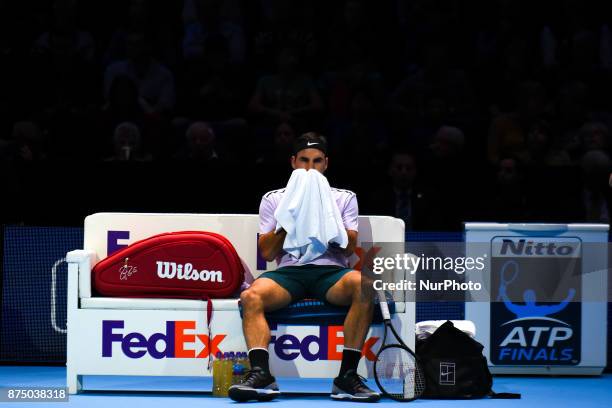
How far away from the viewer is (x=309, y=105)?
31.6ft

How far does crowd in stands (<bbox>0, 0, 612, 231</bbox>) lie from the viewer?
27.0 ft

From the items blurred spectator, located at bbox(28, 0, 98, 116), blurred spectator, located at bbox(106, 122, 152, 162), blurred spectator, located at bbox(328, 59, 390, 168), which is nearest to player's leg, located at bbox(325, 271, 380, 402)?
blurred spectator, located at bbox(328, 59, 390, 168)

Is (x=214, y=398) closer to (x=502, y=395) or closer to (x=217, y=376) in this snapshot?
(x=217, y=376)

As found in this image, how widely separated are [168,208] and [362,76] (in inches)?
92.1

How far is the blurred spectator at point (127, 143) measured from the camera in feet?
28.6

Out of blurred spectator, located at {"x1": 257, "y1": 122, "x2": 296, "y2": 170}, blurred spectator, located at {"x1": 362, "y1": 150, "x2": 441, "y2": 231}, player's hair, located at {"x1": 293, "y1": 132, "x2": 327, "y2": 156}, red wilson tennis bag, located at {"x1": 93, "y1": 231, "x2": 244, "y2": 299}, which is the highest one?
blurred spectator, located at {"x1": 257, "y1": 122, "x2": 296, "y2": 170}

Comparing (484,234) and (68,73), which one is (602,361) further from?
(68,73)

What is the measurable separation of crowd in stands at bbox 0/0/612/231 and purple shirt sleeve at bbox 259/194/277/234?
158 centimetres

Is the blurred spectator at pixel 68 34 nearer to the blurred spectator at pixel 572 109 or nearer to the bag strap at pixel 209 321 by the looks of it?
the blurred spectator at pixel 572 109

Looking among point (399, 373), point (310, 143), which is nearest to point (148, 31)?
point (310, 143)

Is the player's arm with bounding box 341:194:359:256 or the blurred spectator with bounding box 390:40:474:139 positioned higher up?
the blurred spectator with bounding box 390:40:474:139

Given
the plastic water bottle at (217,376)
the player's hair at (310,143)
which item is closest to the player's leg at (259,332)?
the plastic water bottle at (217,376)

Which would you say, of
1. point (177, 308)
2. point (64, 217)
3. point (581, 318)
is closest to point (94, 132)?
point (64, 217)

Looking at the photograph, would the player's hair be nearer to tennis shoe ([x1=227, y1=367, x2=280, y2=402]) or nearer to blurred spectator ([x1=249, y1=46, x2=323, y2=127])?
tennis shoe ([x1=227, y1=367, x2=280, y2=402])
